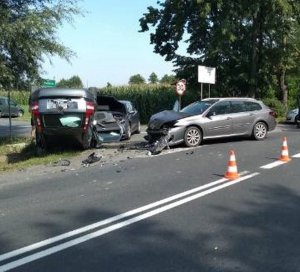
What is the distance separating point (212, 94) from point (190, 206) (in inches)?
1055

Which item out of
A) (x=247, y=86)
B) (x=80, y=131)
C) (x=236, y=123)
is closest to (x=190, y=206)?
(x=80, y=131)

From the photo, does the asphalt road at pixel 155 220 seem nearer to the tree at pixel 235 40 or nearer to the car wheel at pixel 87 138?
the car wheel at pixel 87 138

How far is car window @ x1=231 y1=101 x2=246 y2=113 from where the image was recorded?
19.4 m

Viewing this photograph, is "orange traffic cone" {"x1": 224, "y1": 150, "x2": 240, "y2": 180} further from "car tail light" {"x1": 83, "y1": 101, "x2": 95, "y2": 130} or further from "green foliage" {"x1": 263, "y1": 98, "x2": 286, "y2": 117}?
"green foliage" {"x1": 263, "y1": 98, "x2": 286, "y2": 117}

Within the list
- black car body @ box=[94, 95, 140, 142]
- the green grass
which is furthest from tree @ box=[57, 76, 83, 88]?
the green grass

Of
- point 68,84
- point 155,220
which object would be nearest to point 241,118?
point 155,220

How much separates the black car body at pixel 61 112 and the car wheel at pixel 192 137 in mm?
3489

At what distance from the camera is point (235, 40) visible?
33688mm

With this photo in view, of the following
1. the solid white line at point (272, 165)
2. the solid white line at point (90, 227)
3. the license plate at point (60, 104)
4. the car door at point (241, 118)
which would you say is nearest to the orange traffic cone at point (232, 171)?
the solid white line at point (90, 227)

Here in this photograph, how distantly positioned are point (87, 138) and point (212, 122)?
443 centimetres

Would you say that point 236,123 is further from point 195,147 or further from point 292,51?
point 292,51

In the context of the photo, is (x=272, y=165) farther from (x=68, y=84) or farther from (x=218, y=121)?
(x=68, y=84)

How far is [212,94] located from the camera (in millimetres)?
34875

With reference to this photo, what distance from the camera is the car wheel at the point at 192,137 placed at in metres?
18.0
